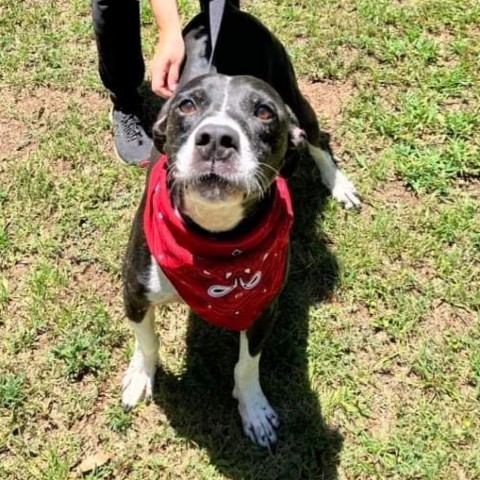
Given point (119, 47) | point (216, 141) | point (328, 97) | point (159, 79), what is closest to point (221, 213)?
point (216, 141)

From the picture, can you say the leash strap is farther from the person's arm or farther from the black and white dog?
the black and white dog

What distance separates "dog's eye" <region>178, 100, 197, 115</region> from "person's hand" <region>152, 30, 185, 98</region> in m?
0.55

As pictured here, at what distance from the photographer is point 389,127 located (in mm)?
5289

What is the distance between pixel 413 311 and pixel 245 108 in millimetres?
1882

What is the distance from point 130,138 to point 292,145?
1.83 metres

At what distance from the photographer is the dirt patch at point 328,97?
5.39 metres

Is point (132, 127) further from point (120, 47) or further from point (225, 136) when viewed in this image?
point (225, 136)

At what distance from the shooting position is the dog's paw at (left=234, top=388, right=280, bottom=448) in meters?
4.08

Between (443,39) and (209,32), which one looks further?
(443,39)

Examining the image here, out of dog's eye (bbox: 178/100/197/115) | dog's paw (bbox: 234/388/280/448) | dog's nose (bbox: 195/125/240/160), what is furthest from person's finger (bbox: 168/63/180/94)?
dog's paw (bbox: 234/388/280/448)

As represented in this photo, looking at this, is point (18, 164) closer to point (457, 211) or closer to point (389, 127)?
point (389, 127)

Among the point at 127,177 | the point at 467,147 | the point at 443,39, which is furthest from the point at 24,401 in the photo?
the point at 443,39

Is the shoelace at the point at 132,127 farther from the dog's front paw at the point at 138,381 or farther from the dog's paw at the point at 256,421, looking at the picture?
the dog's paw at the point at 256,421

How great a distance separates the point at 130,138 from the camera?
5.09 meters
